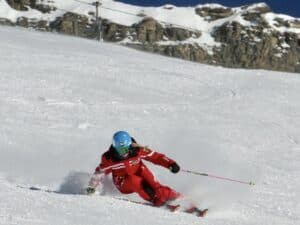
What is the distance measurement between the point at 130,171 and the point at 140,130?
4.94 metres

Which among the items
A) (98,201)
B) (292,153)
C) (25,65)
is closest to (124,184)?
(98,201)

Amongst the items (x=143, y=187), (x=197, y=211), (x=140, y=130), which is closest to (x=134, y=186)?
(x=143, y=187)

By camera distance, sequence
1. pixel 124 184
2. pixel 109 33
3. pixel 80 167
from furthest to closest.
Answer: pixel 109 33 → pixel 80 167 → pixel 124 184

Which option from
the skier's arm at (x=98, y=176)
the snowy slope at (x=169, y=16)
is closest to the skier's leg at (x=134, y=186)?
the skier's arm at (x=98, y=176)

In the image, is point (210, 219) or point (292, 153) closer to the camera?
point (210, 219)

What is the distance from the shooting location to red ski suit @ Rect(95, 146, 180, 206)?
8.73 m

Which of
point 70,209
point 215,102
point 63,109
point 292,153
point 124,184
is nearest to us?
point 70,209

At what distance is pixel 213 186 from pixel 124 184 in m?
1.42

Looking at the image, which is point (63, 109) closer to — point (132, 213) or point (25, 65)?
point (25, 65)

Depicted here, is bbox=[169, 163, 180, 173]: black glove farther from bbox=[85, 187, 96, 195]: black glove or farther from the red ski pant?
bbox=[85, 187, 96, 195]: black glove

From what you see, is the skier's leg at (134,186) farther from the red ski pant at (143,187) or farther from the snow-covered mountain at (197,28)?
the snow-covered mountain at (197,28)

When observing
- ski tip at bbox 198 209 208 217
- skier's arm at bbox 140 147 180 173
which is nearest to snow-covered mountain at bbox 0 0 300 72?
skier's arm at bbox 140 147 180 173

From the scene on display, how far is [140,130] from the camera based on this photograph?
13.8 metres

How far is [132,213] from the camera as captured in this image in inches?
293
